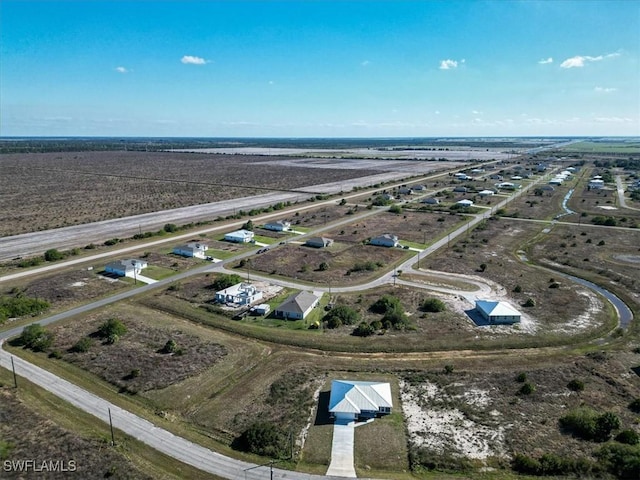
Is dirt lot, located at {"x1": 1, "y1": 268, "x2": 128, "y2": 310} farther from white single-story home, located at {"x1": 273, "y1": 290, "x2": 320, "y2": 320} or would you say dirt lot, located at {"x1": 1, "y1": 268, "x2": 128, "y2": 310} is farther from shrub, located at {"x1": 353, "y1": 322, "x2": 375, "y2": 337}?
shrub, located at {"x1": 353, "y1": 322, "x2": 375, "y2": 337}

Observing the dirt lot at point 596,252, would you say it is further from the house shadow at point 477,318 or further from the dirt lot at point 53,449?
the dirt lot at point 53,449

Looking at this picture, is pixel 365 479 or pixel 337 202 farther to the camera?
pixel 337 202

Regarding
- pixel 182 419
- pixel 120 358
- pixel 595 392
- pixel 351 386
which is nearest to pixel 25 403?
pixel 120 358

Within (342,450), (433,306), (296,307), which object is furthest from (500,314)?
(342,450)

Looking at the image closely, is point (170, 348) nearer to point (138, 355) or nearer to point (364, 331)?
point (138, 355)

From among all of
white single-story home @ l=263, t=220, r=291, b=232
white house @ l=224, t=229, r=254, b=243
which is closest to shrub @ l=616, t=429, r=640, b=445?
white house @ l=224, t=229, r=254, b=243

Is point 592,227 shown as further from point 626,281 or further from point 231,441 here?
point 231,441

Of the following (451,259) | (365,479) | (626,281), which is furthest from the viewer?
(451,259)

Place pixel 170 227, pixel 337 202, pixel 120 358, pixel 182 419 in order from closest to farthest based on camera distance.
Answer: pixel 182 419
pixel 120 358
pixel 170 227
pixel 337 202

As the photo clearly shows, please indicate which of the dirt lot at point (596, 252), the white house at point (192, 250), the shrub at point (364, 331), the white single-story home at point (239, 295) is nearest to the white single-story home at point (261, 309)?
the white single-story home at point (239, 295)
